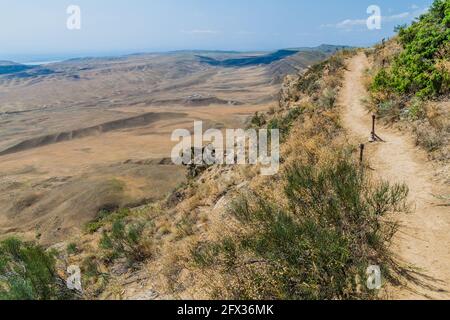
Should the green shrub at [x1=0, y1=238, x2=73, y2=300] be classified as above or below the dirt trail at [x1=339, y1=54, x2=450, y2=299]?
below

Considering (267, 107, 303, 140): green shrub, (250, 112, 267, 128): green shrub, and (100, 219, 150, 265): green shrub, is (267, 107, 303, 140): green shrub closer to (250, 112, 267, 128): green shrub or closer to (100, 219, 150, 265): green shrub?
(250, 112, 267, 128): green shrub

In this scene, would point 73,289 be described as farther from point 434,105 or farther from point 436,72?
point 436,72

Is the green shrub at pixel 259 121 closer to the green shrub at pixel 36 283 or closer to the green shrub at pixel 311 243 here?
the green shrub at pixel 311 243

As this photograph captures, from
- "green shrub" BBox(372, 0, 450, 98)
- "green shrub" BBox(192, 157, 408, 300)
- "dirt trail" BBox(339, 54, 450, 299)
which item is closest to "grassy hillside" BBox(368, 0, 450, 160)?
"green shrub" BBox(372, 0, 450, 98)

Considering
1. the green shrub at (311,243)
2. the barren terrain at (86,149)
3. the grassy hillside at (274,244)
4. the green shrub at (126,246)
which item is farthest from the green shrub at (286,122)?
the barren terrain at (86,149)

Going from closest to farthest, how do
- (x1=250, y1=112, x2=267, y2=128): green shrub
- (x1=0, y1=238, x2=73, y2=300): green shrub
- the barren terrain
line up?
1. (x1=0, y1=238, x2=73, y2=300): green shrub
2. (x1=250, y1=112, x2=267, y2=128): green shrub
3. the barren terrain

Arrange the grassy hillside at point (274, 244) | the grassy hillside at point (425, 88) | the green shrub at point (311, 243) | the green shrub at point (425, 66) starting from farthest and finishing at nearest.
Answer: the green shrub at point (425, 66) → the grassy hillside at point (425, 88) → the grassy hillside at point (274, 244) → the green shrub at point (311, 243)

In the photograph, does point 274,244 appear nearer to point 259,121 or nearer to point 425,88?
point 425,88
